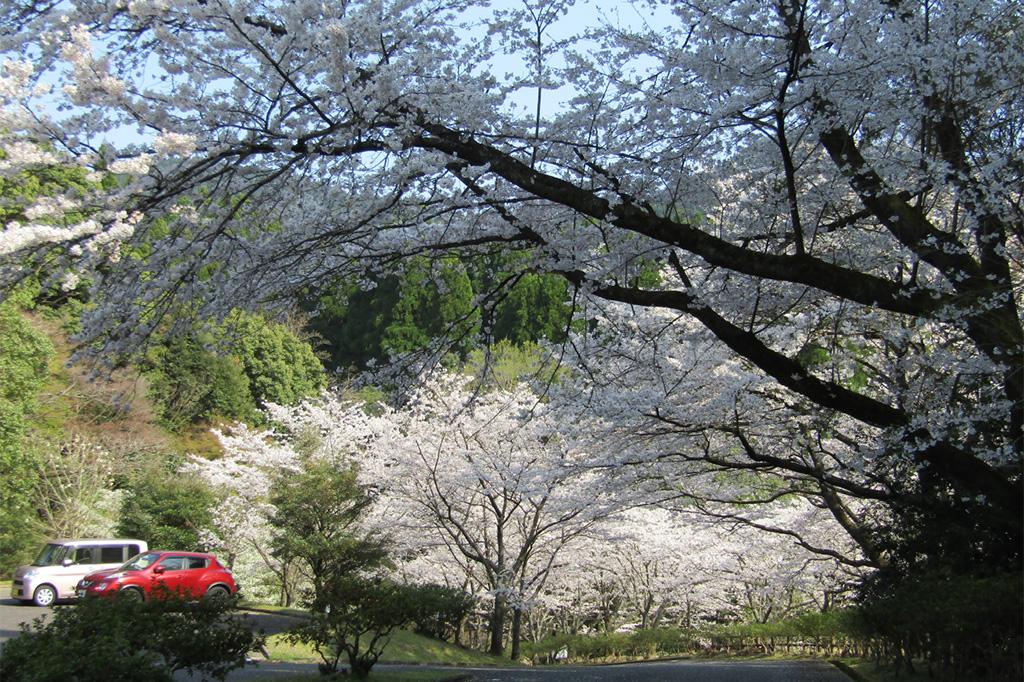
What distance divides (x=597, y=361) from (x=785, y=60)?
5.32 m

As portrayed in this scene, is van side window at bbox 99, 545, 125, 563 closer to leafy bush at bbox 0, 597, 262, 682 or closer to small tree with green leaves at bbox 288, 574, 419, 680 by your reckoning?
small tree with green leaves at bbox 288, 574, 419, 680

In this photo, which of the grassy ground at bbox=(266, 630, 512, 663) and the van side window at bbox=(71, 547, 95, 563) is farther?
the van side window at bbox=(71, 547, 95, 563)

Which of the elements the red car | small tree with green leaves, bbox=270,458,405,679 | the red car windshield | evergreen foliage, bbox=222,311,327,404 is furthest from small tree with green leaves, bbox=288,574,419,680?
evergreen foliage, bbox=222,311,327,404

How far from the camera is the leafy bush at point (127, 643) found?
5.00 meters

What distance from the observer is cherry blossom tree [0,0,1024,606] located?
440cm

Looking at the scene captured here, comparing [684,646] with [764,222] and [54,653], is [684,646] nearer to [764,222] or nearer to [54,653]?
[764,222]

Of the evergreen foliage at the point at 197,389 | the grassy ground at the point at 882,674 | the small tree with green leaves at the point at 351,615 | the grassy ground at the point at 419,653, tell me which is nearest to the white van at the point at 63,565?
the grassy ground at the point at 419,653

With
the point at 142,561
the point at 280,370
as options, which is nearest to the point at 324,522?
the point at 142,561

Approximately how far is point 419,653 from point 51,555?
23.8ft

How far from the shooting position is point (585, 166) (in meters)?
5.68

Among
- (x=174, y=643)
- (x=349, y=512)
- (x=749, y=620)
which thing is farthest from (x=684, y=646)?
(x=174, y=643)

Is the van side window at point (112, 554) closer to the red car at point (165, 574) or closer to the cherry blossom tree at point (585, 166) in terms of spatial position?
the red car at point (165, 574)

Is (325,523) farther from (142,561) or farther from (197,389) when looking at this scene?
(197,389)

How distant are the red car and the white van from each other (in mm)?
478
